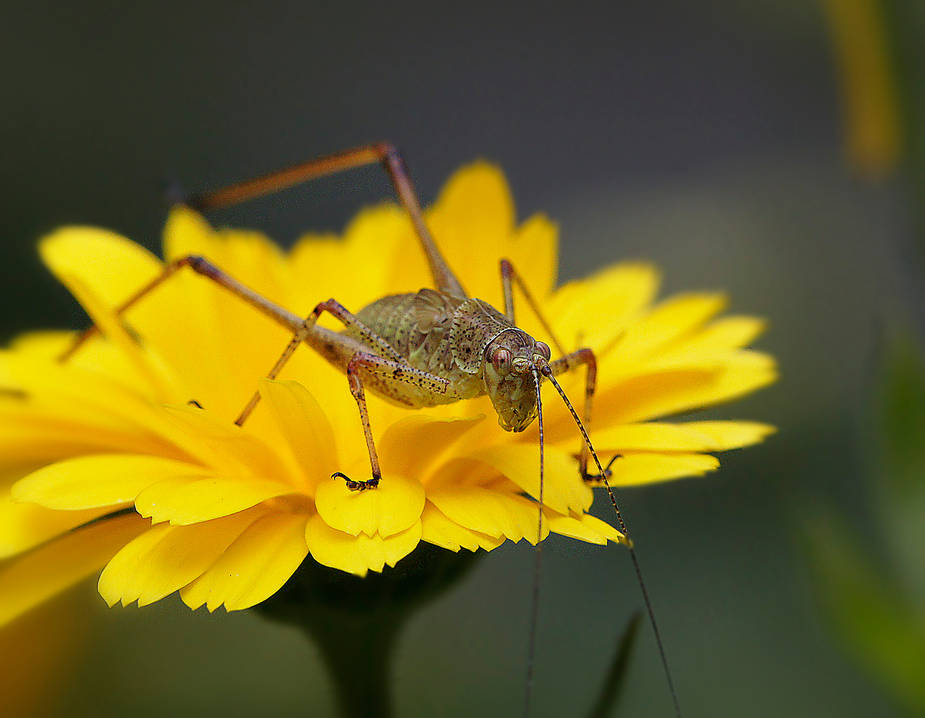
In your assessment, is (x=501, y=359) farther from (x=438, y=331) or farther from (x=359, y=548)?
(x=359, y=548)

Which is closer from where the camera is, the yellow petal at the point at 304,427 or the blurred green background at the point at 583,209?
the yellow petal at the point at 304,427

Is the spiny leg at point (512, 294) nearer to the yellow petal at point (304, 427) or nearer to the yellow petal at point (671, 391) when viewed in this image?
the yellow petal at point (671, 391)

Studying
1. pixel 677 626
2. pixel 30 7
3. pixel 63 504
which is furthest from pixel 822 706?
pixel 30 7

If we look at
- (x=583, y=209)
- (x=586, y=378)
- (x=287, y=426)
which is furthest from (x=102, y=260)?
(x=583, y=209)

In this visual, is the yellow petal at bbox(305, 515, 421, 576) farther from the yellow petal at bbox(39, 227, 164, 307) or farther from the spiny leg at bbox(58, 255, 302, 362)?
the yellow petal at bbox(39, 227, 164, 307)

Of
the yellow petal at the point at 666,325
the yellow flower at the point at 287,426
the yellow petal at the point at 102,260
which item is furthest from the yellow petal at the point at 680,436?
the yellow petal at the point at 102,260

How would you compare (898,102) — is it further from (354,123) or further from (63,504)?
(354,123)
